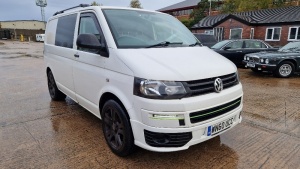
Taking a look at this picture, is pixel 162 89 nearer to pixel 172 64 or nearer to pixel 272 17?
pixel 172 64

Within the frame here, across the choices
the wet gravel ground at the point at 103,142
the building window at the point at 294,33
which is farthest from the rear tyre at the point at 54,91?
the building window at the point at 294,33

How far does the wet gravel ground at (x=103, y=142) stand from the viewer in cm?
292

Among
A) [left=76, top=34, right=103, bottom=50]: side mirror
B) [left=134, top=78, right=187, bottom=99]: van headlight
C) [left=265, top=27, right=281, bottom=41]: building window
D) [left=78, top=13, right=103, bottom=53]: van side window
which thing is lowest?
[left=134, top=78, right=187, bottom=99]: van headlight

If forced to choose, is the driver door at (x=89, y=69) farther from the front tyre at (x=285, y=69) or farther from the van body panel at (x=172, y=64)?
the front tyre at (x=285, y=69)

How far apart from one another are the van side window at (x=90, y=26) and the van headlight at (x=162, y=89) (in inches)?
42.5

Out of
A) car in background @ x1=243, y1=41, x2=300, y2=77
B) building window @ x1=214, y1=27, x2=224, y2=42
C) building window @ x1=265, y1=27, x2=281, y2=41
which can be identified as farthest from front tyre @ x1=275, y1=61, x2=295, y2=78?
building window @ x1=214, y1=27, x2=224, y2=42

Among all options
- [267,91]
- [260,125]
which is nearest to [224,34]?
[267,91]

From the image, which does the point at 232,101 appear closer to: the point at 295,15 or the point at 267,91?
the point at 267,91

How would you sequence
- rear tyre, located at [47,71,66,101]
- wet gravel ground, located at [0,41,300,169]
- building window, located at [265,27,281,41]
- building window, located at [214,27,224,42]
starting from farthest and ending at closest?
1. building window, located at [214,27,224,42]
2. building window, located at [265,27,281,41]
3. rear tyre, located at [47,71,66,101]
4. wet gravel ground, located at [0,41,300,169]

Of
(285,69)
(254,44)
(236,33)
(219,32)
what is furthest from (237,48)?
(219,32)

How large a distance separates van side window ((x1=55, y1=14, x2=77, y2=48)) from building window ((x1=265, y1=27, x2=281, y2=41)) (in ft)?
80.9

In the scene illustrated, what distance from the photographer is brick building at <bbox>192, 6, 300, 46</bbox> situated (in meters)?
22.7

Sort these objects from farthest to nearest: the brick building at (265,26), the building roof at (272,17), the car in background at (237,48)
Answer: the building roof at (272,17) → the brick building at (265,26) → the car in background at (237,48)

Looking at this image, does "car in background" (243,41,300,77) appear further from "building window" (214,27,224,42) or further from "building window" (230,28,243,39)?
"building window" (214,27,224,42)
